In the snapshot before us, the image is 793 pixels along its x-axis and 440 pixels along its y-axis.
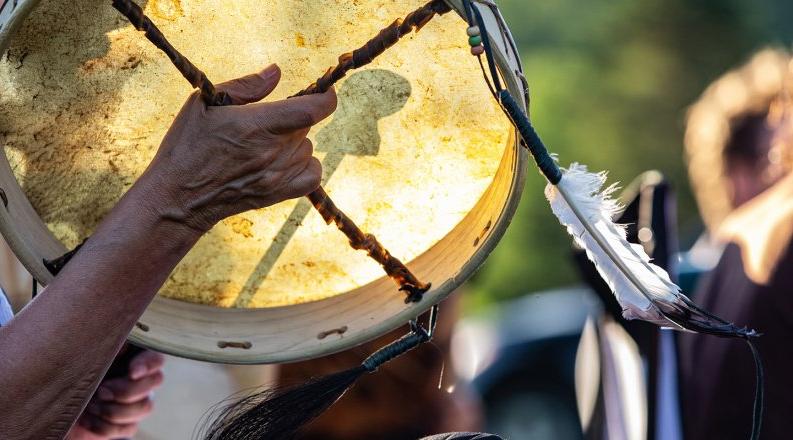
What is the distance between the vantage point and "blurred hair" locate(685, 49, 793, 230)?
330 centimetres

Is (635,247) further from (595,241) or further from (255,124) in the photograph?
(255,124)

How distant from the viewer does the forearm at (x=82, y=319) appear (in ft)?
3.24

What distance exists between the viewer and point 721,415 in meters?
3.09

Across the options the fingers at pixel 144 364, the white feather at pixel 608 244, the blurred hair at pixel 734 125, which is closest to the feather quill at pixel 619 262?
the white feather at pixel 608 244

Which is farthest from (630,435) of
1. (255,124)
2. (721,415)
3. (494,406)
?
(255,124)

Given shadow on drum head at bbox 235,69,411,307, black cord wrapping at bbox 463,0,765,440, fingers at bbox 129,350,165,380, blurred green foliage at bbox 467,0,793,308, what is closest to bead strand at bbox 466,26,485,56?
black cord wrapping at bbox 463,0,765,440

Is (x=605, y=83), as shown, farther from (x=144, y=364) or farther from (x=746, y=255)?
(x=144, y=364)

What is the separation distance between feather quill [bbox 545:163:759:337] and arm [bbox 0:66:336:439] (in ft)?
1.21

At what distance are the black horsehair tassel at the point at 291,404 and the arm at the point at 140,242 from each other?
1.38 feet

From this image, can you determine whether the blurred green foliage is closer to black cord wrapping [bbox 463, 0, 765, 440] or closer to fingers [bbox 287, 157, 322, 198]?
black cord wrapping [bbox 463, 0, 765, 440]

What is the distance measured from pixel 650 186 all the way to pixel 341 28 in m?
2.30

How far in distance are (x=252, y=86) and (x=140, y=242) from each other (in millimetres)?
344

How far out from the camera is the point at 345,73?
133 cm

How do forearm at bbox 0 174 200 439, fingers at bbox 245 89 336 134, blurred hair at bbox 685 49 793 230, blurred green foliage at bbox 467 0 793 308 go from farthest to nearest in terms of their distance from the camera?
blurred green foliage at bbox 467 0 793 308, blurred hair at bbox 685 49 793 230, fingers at bbox 245 89 336 134, forearm at bbox 0 174 200 439
